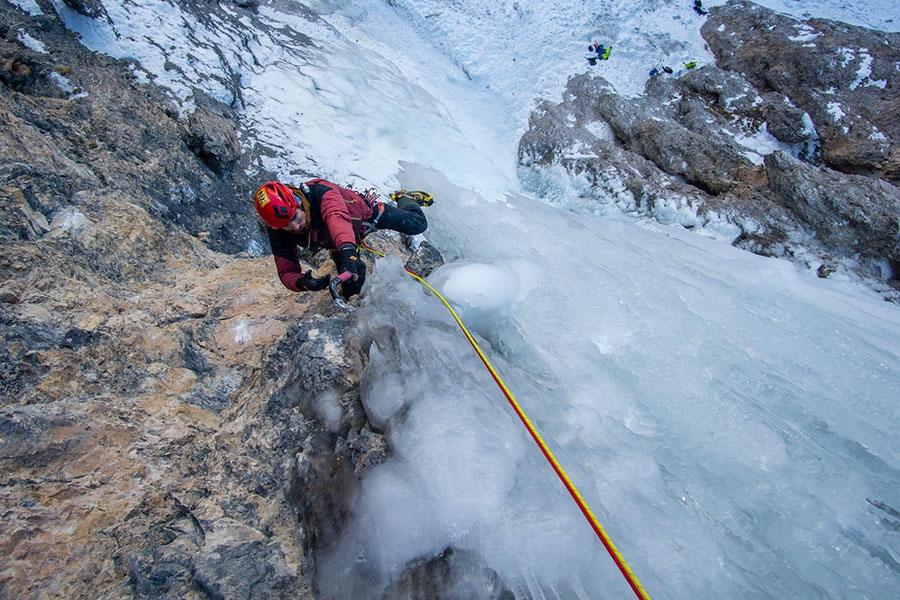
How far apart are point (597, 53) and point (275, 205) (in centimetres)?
735

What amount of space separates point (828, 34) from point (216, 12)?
9.02 m

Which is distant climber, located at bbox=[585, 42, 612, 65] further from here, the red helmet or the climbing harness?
the red helmet

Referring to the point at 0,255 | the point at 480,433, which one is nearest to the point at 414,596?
the point at 480,433

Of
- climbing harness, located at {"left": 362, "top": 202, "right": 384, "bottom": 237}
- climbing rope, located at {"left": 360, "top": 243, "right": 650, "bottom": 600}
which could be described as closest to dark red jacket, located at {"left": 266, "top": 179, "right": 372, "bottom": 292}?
climbing harness, located at {"left": 362, "top": 202, "right": 384, "bottom": 237}

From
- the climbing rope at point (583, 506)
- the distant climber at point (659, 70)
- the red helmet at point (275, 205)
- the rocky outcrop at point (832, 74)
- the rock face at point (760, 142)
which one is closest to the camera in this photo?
the climbing rope at point (583, 506)

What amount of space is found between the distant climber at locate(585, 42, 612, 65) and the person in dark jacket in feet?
21.2

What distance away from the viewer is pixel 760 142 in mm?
6156

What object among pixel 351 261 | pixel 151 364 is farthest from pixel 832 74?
pixel 151 364

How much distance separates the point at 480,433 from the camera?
5.28ft

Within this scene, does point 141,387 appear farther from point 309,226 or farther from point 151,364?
point 309,226

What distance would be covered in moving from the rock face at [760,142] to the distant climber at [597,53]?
1.37 ft

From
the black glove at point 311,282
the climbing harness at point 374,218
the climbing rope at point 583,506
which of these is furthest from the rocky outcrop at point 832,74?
the black glove at point 311,282

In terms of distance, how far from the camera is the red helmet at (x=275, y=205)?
2385 mm

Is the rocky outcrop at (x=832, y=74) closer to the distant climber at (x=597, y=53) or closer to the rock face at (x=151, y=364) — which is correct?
the distant climber at (x=597, y=53)
